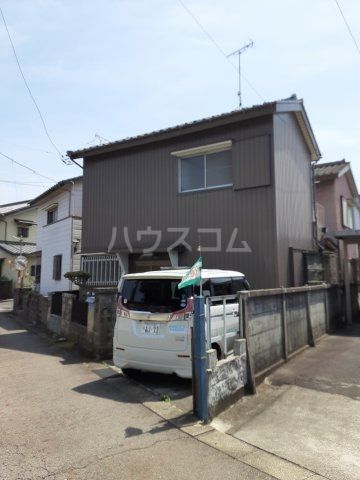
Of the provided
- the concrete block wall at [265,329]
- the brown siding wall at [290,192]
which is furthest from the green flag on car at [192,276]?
the brown siding wall at [290,192]

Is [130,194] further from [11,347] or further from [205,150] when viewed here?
[11,347]

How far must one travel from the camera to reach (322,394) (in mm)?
6184

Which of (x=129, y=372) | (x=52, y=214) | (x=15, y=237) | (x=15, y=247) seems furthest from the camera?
(x=15, y=247)

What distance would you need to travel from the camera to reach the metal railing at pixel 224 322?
20.4 ft

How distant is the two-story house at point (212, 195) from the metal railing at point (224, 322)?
3.50 meters

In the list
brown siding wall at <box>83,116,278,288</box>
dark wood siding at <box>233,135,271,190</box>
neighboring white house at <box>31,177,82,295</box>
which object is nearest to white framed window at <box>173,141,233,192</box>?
brown siding wall at <box>83,116,278,288</box>

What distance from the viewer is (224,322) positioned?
6414 mm

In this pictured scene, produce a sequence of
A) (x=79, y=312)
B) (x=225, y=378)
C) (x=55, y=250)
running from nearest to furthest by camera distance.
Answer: (x=225, y=378) < (x=79, y=312) < (x=55, y=250)

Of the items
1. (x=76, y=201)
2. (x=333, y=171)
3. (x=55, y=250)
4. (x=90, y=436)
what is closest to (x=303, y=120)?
(x=333, y=171)

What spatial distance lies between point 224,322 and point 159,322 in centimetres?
105

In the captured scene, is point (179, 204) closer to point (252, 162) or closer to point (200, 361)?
point (252, 162)

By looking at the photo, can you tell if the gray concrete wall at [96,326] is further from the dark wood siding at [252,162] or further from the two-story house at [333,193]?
the two-story house at [333,193]

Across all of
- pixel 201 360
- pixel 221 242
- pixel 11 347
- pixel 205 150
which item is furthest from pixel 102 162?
pixel 201 360

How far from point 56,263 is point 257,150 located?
40.6 feet
